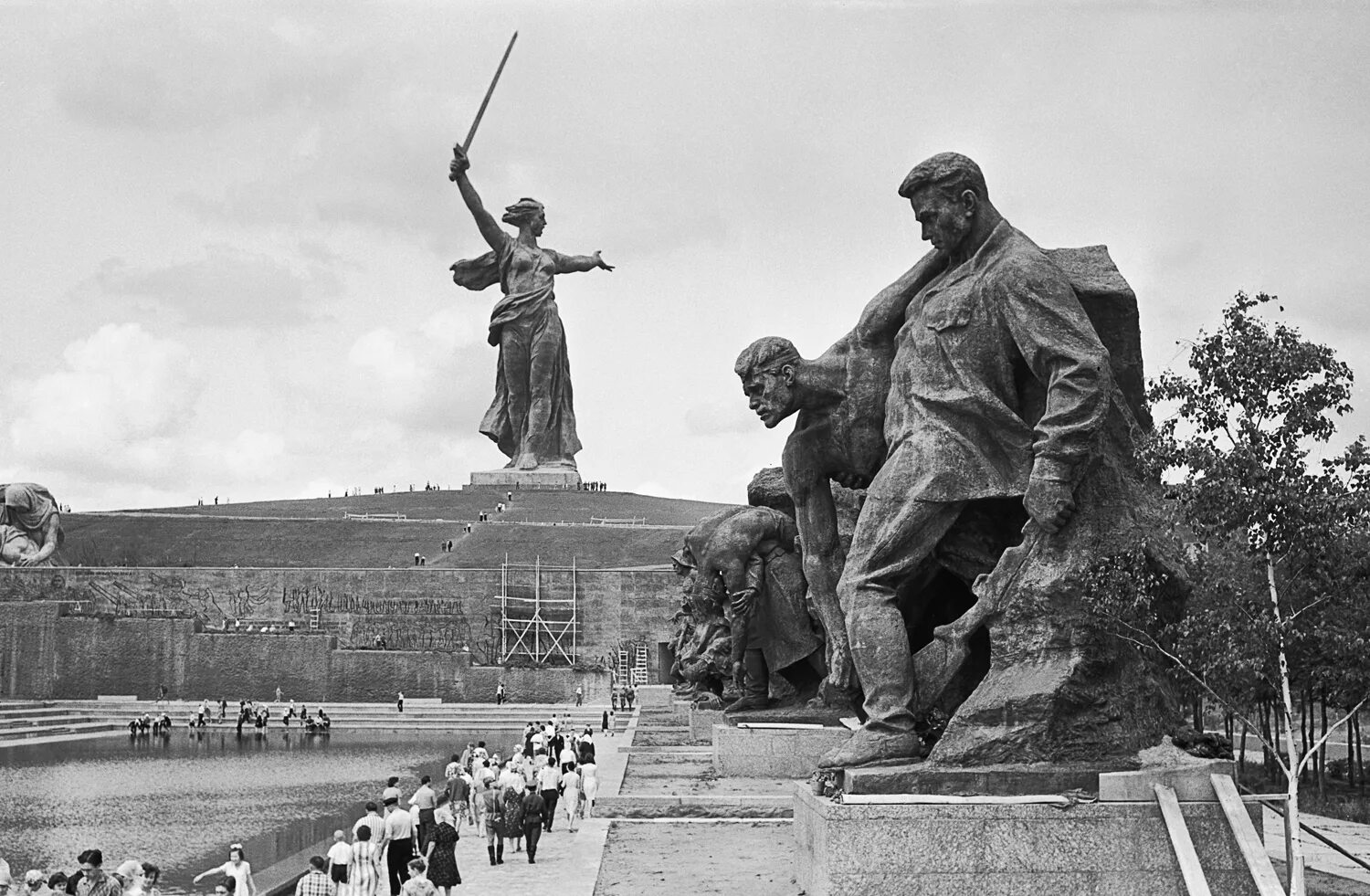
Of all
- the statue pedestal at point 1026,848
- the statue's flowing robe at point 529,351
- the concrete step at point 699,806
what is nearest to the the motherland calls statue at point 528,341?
the statue's flowing robe at point 529,351

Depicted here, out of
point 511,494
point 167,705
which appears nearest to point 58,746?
point 167,705

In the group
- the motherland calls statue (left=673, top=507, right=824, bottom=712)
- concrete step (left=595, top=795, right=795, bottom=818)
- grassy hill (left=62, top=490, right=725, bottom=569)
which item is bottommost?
concrete step (left=595, top=795, right=795, bottom=818)

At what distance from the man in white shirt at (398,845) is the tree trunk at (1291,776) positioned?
7699 mm

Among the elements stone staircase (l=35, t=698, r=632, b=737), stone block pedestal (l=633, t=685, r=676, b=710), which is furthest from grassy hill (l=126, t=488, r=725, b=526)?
stone block pedestal (l=633, t=685, r=676, b=710)

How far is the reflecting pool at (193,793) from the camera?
47.2 feet

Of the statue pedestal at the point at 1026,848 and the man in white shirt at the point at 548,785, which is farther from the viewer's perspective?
the man in white shirt at the point at 548,785

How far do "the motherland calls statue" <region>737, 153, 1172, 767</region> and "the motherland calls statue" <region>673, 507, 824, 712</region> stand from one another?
440cm

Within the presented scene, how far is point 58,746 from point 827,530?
28.2 meters

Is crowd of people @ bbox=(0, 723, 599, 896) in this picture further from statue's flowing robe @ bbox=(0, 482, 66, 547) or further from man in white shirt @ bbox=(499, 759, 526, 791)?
statue's flowing robe @ bbox=(0, 482, 66, 547)

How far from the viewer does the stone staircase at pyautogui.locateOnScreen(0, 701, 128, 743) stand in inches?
1307

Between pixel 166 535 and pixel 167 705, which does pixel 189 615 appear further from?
pixel 166 535

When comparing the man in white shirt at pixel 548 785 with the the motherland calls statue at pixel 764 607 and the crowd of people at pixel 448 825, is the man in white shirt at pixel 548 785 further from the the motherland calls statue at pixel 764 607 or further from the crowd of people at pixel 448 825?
the the motherland calls statue at pixel 764 607

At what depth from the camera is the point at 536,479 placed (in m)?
66.4

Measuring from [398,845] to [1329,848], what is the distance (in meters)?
7.19
